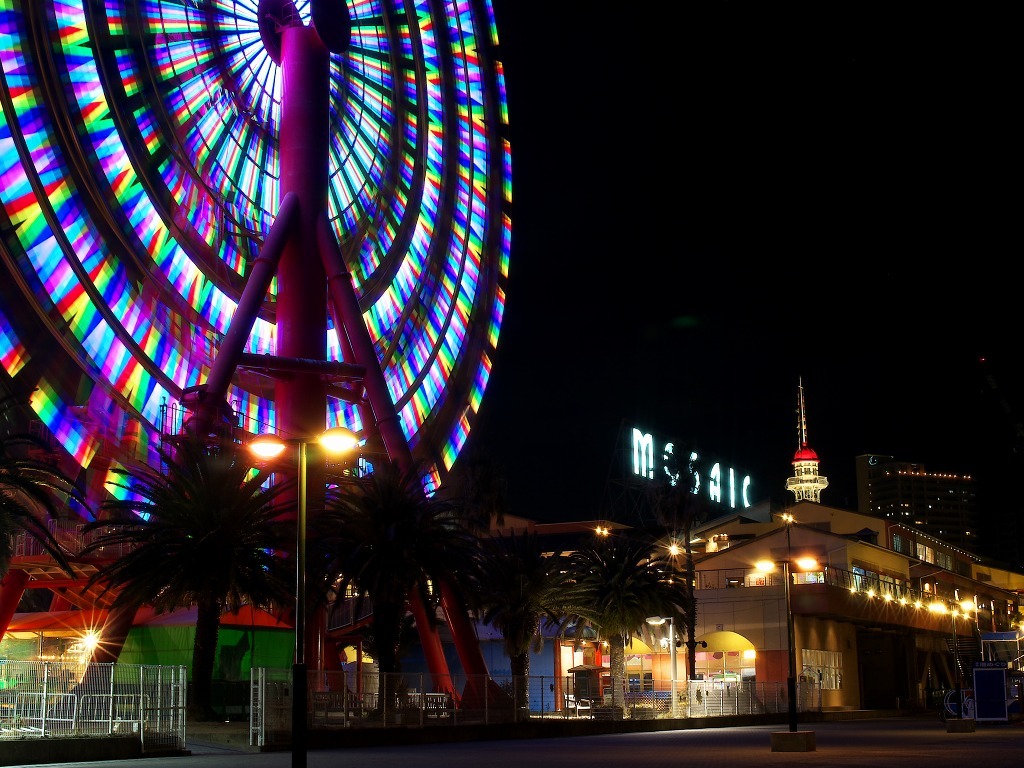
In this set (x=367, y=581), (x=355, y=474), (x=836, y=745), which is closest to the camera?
(x=836, y=745)

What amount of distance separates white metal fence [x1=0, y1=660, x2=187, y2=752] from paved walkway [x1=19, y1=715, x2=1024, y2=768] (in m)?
0.79

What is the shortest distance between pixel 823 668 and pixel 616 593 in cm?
1715

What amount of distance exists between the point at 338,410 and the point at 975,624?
53.5 metres

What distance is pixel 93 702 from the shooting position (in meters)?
23.6

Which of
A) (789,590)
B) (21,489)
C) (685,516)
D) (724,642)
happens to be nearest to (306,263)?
(21,489)

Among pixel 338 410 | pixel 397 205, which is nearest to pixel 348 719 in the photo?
pixel 338 410

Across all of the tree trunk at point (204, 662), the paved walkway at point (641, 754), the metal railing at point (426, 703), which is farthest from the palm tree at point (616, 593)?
the tree trunk at point (204, 662)

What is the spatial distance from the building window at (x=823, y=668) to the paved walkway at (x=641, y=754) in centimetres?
2465

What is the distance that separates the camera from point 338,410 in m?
47.8

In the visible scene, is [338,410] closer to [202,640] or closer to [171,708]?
[202,640]

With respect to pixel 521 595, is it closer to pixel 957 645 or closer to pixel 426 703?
pixel 426 703

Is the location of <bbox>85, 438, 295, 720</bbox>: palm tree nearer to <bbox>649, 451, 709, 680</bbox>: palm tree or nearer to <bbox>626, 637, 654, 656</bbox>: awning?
<bbox>649, 451, 709, 680</bbox>: palm tree

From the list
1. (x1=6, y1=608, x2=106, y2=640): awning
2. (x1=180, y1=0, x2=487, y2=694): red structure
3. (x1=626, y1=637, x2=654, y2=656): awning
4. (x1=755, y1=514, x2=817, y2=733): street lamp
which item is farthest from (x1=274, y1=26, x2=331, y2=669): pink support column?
(x1=626, y1=637, x2=654, y2=656): awning

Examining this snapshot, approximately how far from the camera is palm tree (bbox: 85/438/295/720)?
1206 inches
